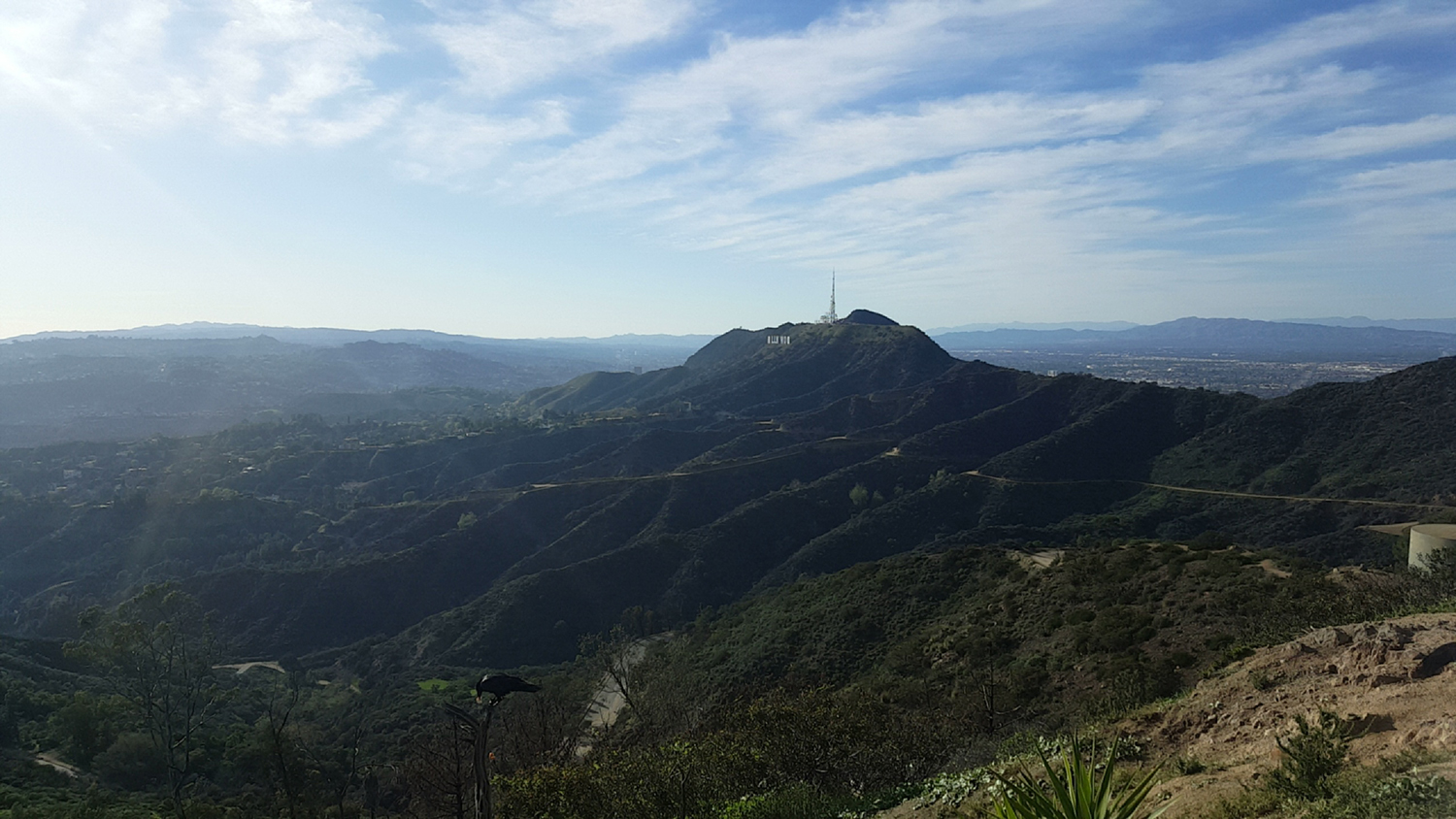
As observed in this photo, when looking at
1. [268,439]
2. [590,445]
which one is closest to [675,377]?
[590,445]

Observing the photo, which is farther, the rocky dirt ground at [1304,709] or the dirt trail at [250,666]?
the dirt trail at [250,666]

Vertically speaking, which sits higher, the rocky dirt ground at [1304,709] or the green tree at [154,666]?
the rocky dirt ground at [1304,709]

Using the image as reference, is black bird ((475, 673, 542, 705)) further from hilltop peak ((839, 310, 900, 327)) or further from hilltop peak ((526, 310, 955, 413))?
hilltop peak ((839, 310, 900, 327))

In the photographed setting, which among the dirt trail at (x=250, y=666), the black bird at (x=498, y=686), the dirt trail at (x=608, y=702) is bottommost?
the dirt trail at (x=250, y=666)

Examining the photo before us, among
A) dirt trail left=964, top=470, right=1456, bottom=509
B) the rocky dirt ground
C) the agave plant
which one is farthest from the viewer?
dirt trail left=964, top=470, right=1456, bottom=509

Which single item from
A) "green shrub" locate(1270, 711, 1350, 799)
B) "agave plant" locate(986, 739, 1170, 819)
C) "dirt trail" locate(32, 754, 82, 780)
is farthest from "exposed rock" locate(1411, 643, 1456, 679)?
"dirt trail" locate(32, 754, 82, 780)

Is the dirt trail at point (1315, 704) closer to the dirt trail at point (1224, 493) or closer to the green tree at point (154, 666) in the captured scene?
the green tree at point (154, 666)

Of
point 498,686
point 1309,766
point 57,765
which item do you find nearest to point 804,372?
point 57,765

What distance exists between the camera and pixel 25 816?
1722 cm

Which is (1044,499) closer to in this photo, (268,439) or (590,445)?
(590,445)

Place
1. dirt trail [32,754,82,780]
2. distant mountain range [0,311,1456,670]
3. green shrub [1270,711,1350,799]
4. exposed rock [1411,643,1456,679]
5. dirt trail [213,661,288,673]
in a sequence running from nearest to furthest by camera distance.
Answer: green shrub [1270,711,1350,799], exposed rock [1411,643,1456,679], dirt trail [32,754,82,780], dirt trail [213,661,288,673], distant mountain range [0,311,1456,670]

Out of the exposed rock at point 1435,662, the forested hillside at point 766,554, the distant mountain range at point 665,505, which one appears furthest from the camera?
the distant mountain range at point 665,505

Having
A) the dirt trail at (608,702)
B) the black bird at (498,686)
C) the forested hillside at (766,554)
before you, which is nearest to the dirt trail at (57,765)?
the forested hillside at (766,554)

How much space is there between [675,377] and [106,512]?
359 feet
